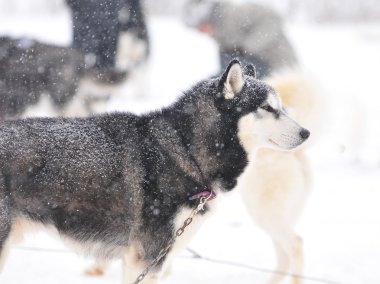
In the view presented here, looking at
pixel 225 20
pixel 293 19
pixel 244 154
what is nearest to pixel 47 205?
pixel 244 154

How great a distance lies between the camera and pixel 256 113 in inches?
99.7

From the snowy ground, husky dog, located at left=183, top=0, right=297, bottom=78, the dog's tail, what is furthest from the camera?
husky dog, located at left=183, top=0, right=297, bottom=78

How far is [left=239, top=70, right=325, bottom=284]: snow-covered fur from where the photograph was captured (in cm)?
317

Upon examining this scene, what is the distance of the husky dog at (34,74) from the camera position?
4344 millimetres

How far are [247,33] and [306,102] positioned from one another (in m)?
1.89

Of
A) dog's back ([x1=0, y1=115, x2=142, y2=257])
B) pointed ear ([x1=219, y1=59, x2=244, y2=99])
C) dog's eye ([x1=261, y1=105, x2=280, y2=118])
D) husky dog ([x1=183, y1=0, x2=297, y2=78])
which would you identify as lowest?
husky dog ([x1=183, y1=0, x2=297, y2=78])

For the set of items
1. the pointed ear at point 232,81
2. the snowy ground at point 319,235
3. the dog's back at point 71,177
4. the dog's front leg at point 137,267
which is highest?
the pointed ear at point 232,81

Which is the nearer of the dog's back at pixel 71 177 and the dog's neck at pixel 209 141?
the dog's back at pixel 71 177

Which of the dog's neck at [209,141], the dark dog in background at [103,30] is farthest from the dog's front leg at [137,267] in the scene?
the dark dog in background at [103,30]

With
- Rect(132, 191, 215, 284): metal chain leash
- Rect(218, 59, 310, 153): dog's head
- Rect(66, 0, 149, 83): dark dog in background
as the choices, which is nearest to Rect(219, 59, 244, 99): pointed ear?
Rect(218, 59, 310, 153): dog's head

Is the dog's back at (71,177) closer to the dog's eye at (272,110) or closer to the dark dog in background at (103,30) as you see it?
the dog's eye at (272,110)

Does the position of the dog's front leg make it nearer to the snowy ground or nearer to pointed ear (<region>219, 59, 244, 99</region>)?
the snowy ground

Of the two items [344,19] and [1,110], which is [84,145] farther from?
[344,19]

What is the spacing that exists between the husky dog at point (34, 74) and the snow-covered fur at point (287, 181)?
188 centimetres
